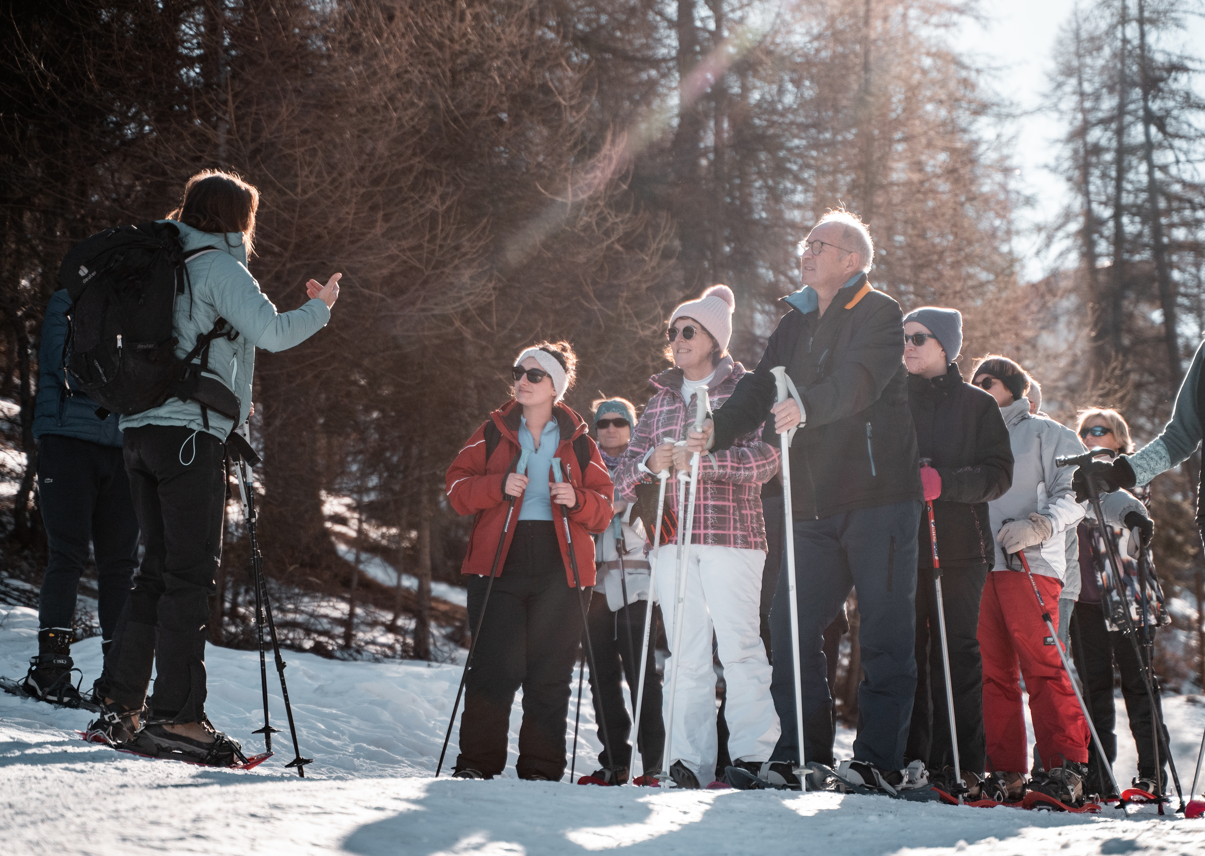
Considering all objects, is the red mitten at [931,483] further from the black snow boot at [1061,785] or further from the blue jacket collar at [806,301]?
the black snow boot at [1061,785]

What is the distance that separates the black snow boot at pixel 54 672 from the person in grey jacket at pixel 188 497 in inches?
38.3

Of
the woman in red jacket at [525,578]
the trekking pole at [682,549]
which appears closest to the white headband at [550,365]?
the woman in red jacket at [525,578]

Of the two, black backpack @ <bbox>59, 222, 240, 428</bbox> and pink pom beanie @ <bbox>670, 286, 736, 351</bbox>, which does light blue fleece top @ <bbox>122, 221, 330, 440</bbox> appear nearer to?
black backpack @ <bbox>59, 222, 240, 428</bbox>

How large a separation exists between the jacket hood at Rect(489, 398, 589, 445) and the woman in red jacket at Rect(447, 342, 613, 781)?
0.01 meters

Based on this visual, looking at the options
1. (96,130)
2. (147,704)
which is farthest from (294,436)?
(147,704)

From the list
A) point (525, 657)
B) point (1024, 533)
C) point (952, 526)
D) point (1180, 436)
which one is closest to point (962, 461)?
point (952, 526)

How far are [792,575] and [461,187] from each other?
7466 mm

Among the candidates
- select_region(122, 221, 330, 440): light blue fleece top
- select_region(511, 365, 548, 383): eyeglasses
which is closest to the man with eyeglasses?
select_region(511, 365, 548, 383): eyeglasses

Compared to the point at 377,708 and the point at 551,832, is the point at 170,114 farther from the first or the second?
the point at 551,832

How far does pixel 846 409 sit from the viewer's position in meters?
3.69

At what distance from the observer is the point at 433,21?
942cm

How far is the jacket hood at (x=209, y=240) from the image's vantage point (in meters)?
3.67

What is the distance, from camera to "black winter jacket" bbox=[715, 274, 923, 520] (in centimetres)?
372

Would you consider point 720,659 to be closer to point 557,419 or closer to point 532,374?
point 557,419
